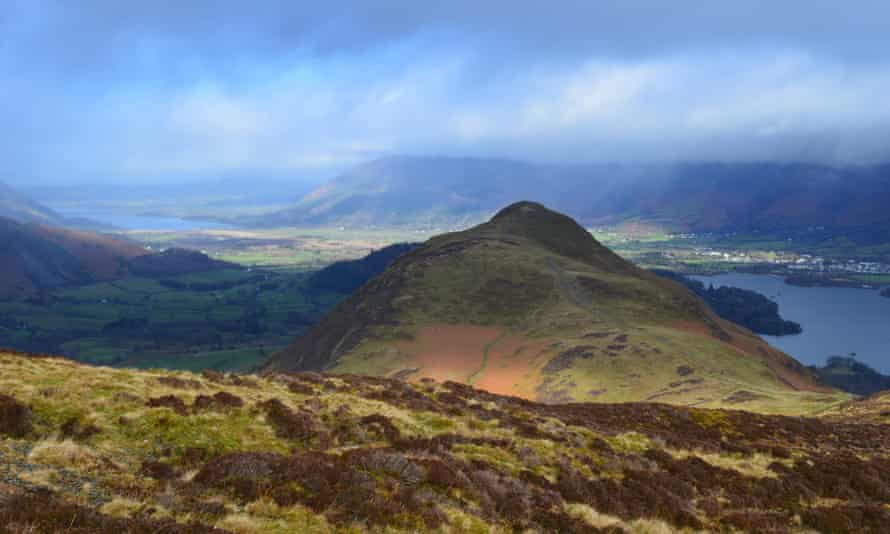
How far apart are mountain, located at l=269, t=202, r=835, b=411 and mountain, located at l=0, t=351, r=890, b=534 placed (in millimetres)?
50591

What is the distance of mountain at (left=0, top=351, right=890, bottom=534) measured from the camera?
14.4 meters

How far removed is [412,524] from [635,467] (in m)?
14.6

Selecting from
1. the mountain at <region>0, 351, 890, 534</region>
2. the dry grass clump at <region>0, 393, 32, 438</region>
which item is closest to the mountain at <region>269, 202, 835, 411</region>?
the mountain at <region>0, 351, 890, 534</region>

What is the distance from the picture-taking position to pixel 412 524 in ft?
50.5

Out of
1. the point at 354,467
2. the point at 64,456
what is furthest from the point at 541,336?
the point at 64,456

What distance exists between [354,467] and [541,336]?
104 metres

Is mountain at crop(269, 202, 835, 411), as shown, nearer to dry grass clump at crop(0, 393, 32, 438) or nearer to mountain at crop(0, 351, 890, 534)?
mountain at crop(0, 351, 890, 534)

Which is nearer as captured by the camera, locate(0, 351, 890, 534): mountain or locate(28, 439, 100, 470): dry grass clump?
locate(0, 351, 890, 534): mountain

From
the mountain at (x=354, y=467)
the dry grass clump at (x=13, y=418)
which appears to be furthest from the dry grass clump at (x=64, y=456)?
the dry grass clump at (x=13, y=418)

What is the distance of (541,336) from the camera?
4717 inches

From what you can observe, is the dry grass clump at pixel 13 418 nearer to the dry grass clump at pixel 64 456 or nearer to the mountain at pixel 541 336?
the dry grass clump at pixel 64 456

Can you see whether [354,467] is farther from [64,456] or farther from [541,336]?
[541,336]

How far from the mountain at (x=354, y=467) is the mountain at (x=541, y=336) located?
Result: 166ft

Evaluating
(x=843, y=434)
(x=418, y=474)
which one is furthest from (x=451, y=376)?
(x=418, y=474)
